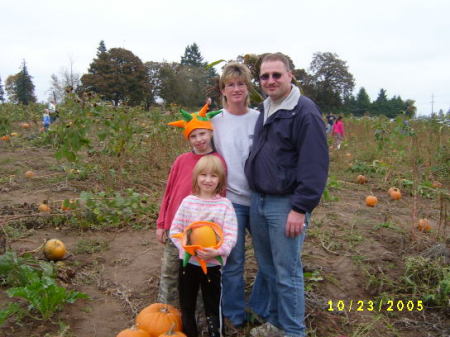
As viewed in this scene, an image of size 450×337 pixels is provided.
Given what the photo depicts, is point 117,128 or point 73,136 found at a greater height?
point 117,128

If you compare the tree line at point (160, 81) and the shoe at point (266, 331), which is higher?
the tree line at point (160, 81)

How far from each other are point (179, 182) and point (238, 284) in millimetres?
802


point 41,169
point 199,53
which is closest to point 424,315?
point 41,169

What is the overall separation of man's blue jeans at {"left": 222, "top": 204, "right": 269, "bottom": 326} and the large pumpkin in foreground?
0.38 meters

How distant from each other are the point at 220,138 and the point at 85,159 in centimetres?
668

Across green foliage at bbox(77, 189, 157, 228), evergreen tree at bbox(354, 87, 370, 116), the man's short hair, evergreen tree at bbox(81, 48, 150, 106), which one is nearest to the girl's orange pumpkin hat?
the man's short hair

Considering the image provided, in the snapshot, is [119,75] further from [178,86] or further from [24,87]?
[24,87]

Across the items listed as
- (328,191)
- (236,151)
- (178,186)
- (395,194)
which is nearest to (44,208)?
(178,186)

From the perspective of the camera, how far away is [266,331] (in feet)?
8.07

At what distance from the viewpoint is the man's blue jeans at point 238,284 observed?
8.22 feet

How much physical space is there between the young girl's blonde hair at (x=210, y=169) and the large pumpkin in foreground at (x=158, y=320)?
789mm

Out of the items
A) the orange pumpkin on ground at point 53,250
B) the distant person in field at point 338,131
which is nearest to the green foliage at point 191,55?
the distant person in field at point 338,131

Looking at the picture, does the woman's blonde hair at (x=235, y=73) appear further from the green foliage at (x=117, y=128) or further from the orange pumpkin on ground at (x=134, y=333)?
the green foliage at (x=117, y=128)

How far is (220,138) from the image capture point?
2.51 metres
